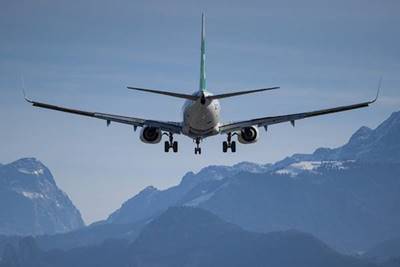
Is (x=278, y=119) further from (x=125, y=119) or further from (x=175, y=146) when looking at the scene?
(x=125, y=119)

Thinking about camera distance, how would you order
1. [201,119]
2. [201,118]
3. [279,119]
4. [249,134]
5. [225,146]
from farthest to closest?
[225,146]
[279,119]
[249,134]
[201,119]
[201,118]

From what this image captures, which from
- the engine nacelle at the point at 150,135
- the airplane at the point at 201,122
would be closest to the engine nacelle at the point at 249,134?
the airplane at the point at 201,122

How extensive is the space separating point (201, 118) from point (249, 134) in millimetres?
12212

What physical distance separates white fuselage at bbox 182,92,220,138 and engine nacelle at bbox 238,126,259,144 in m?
6.49

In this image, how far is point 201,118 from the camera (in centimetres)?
10962

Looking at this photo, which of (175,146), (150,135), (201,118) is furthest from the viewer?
(175,146)

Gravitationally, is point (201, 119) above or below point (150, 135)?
above

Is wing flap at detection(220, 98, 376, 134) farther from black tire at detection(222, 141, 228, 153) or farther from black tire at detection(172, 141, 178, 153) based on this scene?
black tire at detection(172, 141, 178, 153)

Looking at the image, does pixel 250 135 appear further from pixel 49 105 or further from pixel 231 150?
pixel 49 105

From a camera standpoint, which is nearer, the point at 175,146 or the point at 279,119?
the point at 279,119

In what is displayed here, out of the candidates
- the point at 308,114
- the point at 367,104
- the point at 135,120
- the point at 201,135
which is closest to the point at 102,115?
the point at 135,120

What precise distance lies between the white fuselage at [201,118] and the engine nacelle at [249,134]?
6.49 m

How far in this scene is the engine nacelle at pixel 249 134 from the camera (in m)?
119

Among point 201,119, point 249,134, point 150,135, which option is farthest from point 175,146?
point 201,119
